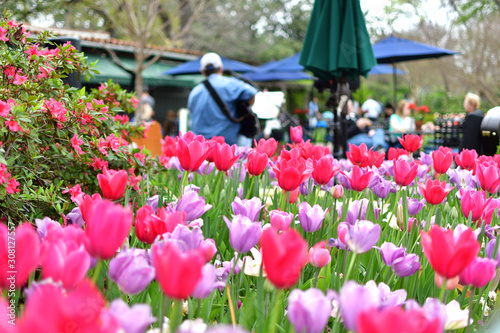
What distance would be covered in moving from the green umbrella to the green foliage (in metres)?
3.63

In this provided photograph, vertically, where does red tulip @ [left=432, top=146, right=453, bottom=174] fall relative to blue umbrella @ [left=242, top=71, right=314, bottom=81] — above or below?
below

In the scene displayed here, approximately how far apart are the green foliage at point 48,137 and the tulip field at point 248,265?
0.72 ft

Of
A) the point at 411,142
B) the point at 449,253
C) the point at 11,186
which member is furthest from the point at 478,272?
the point at 411,142

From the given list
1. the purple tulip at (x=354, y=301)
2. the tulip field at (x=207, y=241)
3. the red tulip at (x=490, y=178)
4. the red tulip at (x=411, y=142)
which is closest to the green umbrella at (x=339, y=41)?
the tulip field at (x=207, y=241)

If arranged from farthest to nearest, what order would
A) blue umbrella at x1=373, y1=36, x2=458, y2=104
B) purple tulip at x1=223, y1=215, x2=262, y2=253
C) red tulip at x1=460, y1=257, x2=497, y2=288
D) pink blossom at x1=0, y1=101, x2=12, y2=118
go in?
blue umbrella at x1=373, y1=36, x2=458, y2=104 < pink blossom at x1=0, y1=101, x2=12, y2=118 < purple tulip at x1=223, y1=215, x2=262, y2=253 < red tulip at x1=460, y1=257, x2=497, y2=288

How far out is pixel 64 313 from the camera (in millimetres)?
548

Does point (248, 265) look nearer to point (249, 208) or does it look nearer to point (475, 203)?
point (249, 208)

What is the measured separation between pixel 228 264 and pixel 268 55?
25.6m

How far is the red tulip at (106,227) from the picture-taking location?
0.82 m

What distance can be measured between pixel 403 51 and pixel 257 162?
10273 millimetres

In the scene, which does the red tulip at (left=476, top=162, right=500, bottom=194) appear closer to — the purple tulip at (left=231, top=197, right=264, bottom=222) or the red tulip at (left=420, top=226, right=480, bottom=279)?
the purple tulip at (left=231, top=197, right=264, bottom=222)

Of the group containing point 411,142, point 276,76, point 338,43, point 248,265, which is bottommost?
point 248,265

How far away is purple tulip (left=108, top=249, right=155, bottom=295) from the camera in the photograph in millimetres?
941

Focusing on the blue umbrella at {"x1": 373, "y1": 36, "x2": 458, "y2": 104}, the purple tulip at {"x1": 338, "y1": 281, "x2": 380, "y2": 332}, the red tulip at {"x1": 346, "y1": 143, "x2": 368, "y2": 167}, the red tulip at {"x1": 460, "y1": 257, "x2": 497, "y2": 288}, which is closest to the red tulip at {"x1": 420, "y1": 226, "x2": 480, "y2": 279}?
the red tulip at {"x1": 460, "y1": 257, "x2": 497, "y2": 288}
